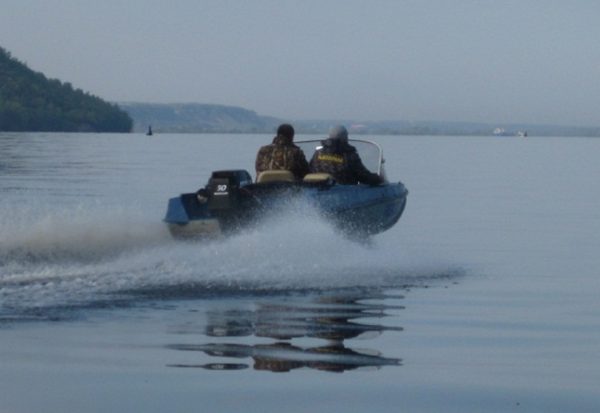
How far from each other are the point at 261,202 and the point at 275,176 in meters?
1.02

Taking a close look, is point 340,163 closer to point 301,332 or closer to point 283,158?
point 283,158

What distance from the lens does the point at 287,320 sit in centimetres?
1124

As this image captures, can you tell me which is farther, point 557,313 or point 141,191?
point 141,191

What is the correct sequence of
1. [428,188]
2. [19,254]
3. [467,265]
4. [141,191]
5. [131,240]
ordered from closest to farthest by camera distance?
[19,254]
[131,240]
[467,265]
[141,191]
[428,188]

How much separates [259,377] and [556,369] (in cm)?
196

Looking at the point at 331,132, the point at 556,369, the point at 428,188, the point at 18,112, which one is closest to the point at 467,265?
the point at 331,132

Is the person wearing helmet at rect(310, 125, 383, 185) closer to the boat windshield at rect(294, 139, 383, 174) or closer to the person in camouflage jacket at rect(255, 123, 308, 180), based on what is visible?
the person in camouflage jacket at rect(255, 123, 308, 180)

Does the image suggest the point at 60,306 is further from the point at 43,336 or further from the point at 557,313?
the point at 557,313

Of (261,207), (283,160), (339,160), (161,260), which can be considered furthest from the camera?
(339,160)

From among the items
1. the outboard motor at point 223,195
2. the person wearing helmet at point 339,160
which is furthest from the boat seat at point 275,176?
the outboard motor at point 223,195

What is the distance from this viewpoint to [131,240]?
15.9 m

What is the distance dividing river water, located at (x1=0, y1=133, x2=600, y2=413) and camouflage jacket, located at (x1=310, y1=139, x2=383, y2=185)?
85cm

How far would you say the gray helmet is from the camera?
1730 centimetres

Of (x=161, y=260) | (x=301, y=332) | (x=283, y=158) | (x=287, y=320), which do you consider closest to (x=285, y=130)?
(x=283, y=158)
